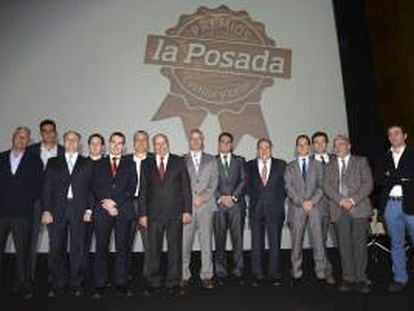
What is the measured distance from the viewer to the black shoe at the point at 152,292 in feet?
Result: 13.6

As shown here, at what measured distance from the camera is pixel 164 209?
4.32 m

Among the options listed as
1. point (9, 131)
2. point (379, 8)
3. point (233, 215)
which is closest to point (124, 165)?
point (233, 215)

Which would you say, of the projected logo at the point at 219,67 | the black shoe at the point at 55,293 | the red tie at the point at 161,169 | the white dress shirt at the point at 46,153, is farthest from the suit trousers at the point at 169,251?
the projected logo at the point at 219,67

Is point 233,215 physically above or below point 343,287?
above

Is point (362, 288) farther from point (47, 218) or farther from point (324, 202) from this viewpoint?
point (47, 218)

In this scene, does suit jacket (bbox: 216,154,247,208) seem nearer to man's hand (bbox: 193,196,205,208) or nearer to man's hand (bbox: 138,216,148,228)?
man's hand (bbox: 193,196,205,208)

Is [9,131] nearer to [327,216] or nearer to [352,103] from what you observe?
[327,216]

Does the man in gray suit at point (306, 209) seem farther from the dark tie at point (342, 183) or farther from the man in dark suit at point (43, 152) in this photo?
the man in dark suit at point (43, 152)

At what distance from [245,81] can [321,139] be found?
1.94 metres

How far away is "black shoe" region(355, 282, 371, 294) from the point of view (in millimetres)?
4216

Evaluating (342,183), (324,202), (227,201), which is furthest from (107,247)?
(342,183)

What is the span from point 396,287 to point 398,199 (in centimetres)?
79

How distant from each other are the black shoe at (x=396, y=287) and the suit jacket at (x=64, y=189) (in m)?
2.80

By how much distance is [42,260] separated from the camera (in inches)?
228
